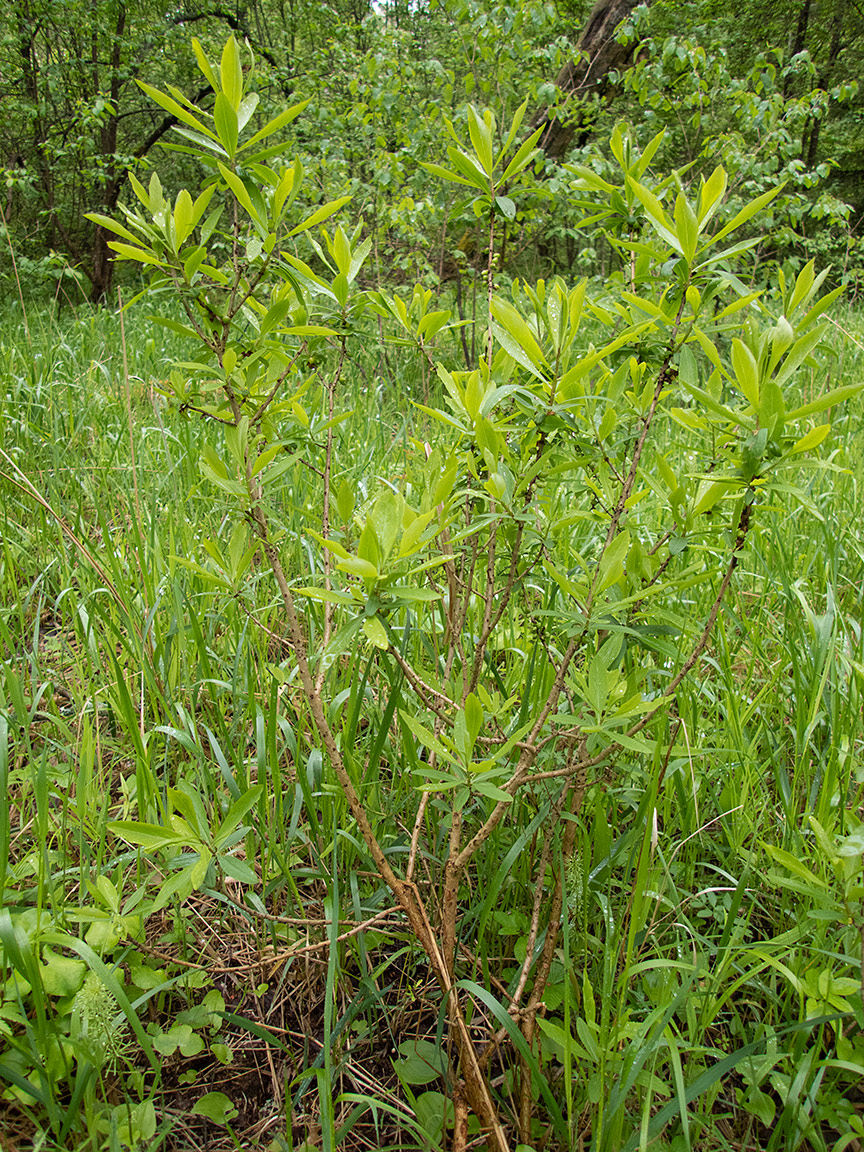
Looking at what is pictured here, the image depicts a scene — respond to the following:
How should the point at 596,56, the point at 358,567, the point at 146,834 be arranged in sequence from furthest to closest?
1. the point at 596,56
2. the point at 146,834
3. the point at 358,567

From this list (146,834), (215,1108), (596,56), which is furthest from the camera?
(596,56)

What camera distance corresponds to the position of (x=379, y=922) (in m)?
0.98

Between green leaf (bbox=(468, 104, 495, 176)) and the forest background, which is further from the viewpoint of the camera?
green leaf (bbox=(468, 104, 495, 176))

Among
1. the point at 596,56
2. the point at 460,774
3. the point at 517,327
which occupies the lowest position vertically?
the point at 460,774

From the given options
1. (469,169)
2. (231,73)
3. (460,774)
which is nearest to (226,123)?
(231,73)

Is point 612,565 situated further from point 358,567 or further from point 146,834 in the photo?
point 146,834

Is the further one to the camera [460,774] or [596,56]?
[596,56]

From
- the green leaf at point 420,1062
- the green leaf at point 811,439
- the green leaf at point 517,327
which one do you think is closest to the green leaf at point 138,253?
the green leaf at point 517,327

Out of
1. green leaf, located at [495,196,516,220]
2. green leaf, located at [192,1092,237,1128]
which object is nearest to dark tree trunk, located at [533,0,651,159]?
green leaf, located at [495,196,516,220]

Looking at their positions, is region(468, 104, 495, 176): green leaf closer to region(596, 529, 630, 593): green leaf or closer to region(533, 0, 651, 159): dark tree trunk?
region(596, 529, 630, 593): green leaf

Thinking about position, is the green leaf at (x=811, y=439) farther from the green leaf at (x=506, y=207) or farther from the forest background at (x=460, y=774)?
the green leaf at (x=506, y=207)

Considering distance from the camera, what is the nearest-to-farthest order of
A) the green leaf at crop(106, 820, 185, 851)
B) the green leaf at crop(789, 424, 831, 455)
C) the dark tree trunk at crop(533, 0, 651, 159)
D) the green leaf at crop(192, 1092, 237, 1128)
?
the green leaf at crop(789, 424, 831, 455)
the green leaf at crop(106, 820, 185, 851)
the green leaf at crop(192, 1092, 237, 1128)
the dark tree trunk at crop(533, 0, 651, 159)

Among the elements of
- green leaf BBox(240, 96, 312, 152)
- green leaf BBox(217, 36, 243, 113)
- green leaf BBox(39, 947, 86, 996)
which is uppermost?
green leaf BBox(217, 36, 243, 113)

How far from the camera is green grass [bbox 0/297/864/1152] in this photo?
2.92 feet
